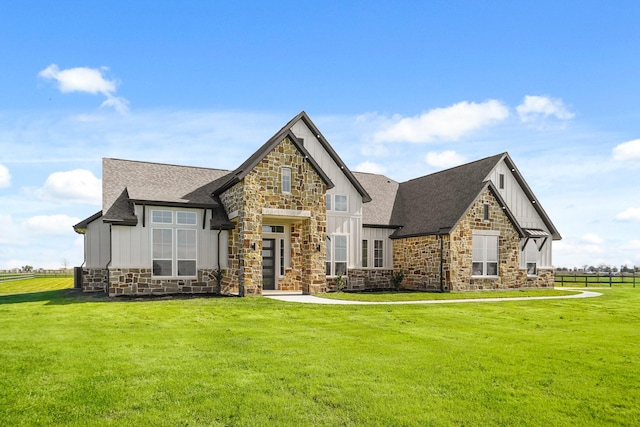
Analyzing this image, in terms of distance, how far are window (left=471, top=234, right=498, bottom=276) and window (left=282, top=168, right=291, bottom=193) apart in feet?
35.5

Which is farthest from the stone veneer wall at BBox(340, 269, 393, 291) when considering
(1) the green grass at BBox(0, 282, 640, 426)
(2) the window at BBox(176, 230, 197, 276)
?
(1) the green grass at BBox(0, 282, 640, 426)

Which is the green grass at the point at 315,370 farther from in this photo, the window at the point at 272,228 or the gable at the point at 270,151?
the window at the point at 272,228

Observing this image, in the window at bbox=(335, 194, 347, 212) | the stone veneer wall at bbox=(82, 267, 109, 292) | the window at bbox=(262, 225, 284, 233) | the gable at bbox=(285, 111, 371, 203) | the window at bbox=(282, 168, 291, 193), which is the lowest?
the stone veneer wall at bbox=(82, 267, 109, 292)

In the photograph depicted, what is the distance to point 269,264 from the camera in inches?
984

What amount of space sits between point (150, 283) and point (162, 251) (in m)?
1.51

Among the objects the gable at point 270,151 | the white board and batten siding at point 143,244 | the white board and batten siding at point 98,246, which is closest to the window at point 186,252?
the white board and batten siding at point 143,244

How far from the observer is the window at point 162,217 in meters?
22.1

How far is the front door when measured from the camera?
81.6 ft

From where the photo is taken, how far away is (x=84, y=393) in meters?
7.29

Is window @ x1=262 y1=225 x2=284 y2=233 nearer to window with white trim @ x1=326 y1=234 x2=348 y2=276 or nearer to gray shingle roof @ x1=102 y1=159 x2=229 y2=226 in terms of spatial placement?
gray shingle roof @ x1=102 y1=159 x2=229 y2=226

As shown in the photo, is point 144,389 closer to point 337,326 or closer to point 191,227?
point 337,326

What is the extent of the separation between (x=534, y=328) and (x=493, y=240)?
13938 millimetres

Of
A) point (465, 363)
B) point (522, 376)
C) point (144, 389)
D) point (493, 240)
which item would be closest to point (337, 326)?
point (465, 363)

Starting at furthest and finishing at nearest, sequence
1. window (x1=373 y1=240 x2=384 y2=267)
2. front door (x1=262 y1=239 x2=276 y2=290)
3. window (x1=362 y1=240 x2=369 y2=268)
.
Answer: window (x1=373 y1=240 x2=384 y2=267)
window (x1=362 y1=240 x2=369 y2=268)
front door (x1=262 y1=239 x2=276 y2=290)
